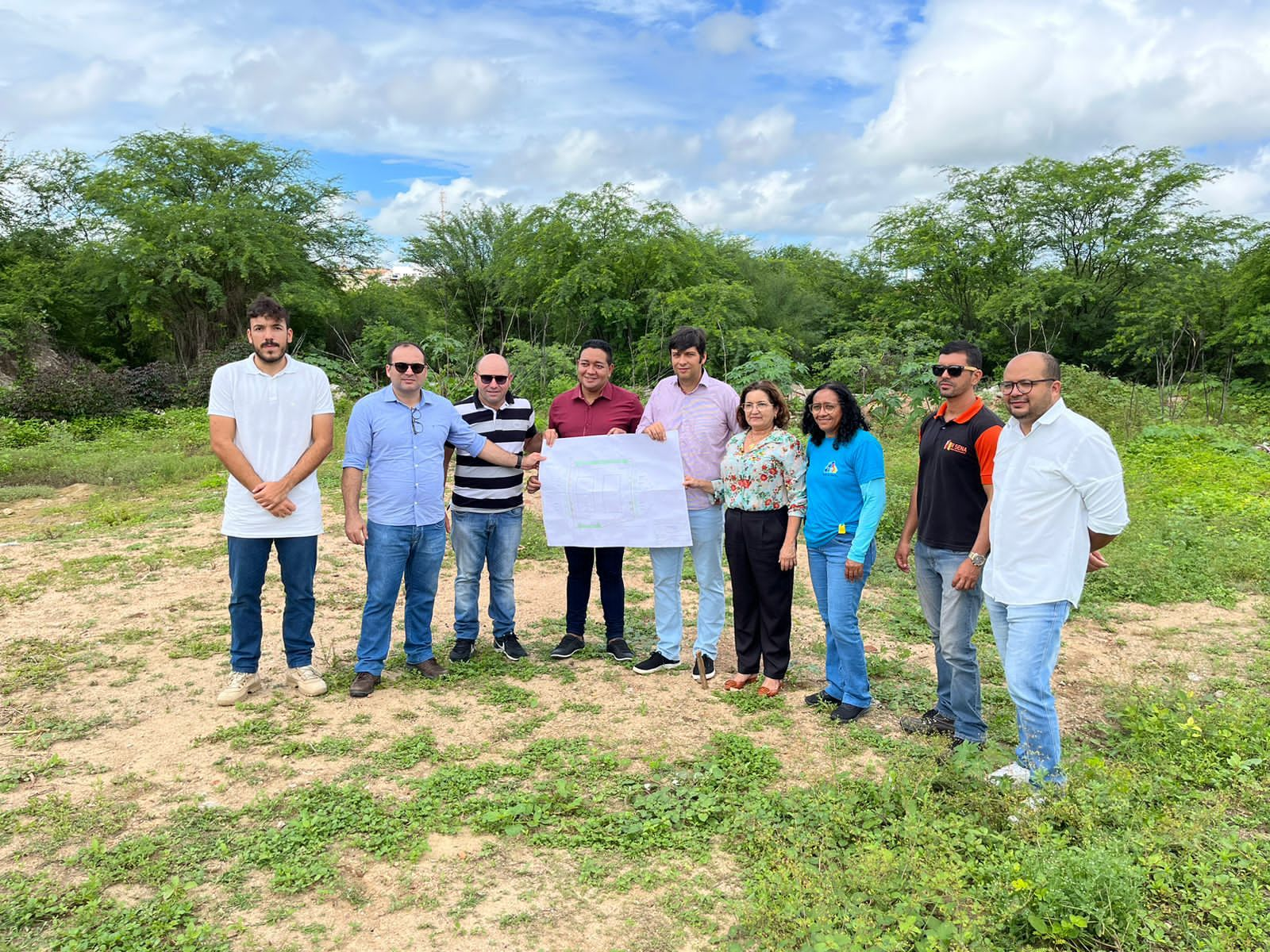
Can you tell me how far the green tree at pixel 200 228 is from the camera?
1906cm

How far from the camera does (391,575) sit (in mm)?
4449

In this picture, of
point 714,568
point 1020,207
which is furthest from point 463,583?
point 1020,207

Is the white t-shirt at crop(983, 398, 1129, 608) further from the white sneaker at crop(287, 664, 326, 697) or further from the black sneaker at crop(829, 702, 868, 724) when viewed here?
the white sneaker at crop(287, 664, 326, 697)

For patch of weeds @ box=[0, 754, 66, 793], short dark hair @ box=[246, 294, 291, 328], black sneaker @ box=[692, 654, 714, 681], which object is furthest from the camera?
black sneaker @ box=[692, 654, 714, 681]

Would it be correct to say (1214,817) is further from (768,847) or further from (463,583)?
(463,583)

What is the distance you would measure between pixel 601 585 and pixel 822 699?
1.53m

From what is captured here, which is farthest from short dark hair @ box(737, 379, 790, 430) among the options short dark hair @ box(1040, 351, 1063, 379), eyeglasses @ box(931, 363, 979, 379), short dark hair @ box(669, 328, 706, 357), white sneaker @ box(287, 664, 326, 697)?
white sneaker @ box(287, 664, 326, 697)

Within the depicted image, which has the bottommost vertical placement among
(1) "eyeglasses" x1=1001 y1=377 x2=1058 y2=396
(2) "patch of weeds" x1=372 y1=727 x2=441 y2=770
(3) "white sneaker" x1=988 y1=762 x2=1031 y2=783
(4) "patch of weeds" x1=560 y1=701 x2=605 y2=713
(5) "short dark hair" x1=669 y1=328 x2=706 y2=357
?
(2) "patch of weeds" x1=372 y1=727 x2=441 y2=770

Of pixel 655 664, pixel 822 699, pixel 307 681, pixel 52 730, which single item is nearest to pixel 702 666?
pixel 655 664

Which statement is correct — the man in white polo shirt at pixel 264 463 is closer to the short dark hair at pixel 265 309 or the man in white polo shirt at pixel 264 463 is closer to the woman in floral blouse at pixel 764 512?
the short dark hair at pixel 265 309

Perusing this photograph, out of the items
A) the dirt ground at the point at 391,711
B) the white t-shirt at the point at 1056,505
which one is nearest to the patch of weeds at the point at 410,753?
the dirt ground at the point at 391,711

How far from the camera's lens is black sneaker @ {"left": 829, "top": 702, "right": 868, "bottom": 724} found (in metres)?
4.13

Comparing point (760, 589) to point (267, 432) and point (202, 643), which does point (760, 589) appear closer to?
point (267, 432)

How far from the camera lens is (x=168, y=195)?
20000mm
